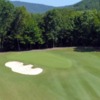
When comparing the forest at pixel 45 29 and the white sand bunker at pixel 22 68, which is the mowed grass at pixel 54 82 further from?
the forest at pixel 45 29

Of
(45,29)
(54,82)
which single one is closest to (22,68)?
(54,82)

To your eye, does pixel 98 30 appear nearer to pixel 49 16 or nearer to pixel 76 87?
pixel 49 16

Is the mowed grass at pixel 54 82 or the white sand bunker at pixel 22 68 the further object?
the white sand bunker at pixel 22 68

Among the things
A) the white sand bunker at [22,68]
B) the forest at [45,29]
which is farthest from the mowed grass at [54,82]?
the forest at [45,29]

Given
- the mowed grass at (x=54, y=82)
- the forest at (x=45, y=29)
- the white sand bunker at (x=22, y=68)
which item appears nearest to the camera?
the mowed grass at (x=54, y=82)

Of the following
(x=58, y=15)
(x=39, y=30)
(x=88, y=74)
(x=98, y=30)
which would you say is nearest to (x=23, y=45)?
(x=39, y=30)

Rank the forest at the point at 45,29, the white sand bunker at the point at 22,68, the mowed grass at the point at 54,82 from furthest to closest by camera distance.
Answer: the forest at the point at 45,29 → the white sand bunker at the point at 22,68 → the mowed grass at the point at 54,82

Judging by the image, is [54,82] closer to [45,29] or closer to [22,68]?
[22,68]
